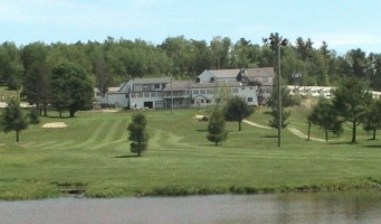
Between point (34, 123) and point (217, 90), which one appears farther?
point (217, 90)

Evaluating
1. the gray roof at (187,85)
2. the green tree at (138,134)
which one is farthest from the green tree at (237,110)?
the gray roof at (187,85)

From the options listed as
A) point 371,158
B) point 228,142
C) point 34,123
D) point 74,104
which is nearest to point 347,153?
point 371,158

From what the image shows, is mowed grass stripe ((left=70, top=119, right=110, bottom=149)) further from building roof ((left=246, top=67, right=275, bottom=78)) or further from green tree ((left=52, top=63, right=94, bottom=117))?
building roof ((left=246, top=67, right=275, bottom=78))

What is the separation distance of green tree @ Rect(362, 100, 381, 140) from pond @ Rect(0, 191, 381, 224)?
44668 mm

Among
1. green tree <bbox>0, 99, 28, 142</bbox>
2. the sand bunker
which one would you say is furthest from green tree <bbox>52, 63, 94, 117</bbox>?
green tree <bbox>0, 99, 28, 142</bbox>

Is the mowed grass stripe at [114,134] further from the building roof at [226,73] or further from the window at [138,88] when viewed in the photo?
the building roof at [226,73]

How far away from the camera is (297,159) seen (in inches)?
2226

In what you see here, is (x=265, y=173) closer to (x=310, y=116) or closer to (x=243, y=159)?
(x=243, y=159)

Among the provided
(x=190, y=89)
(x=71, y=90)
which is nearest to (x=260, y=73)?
(x=190, y=89)

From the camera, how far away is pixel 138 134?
204ft

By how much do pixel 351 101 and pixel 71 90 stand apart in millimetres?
59623

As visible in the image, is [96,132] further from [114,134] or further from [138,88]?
[138,88]

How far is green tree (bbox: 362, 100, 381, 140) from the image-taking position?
275 ft

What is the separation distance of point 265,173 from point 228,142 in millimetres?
36943
